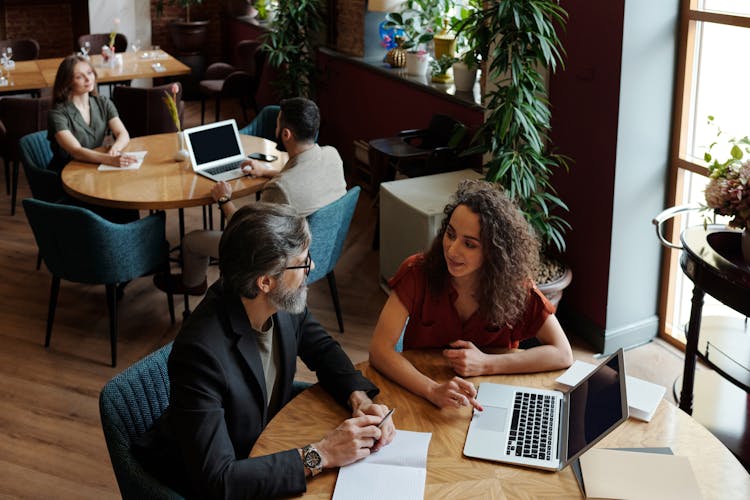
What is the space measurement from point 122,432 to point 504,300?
120 cm

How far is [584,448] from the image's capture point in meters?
2.03

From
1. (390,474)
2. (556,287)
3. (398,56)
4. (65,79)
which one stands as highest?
(398,56)

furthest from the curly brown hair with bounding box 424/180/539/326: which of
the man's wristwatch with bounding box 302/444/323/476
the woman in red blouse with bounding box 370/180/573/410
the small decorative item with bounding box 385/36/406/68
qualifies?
the small decorative item with bounding box 385/36/406/68

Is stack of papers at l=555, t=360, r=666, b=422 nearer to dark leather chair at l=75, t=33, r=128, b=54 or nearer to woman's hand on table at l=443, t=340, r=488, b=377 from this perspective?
woman's hand on table at l=443, t=340, r=488, b=377

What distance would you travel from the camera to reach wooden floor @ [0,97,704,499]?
3.55m

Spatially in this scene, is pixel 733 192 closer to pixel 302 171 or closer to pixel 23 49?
pixel 302 171

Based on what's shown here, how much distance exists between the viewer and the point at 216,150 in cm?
474

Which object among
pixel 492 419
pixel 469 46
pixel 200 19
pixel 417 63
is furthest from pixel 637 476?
pixel 200 19

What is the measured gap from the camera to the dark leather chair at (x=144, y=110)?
21.3 ft

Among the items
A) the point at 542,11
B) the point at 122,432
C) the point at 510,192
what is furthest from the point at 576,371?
the point at 542,11

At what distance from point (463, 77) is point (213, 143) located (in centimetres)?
184

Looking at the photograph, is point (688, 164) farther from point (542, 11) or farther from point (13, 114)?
point (13, 114)

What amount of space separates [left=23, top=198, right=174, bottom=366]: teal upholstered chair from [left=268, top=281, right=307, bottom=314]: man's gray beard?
79.9 inches

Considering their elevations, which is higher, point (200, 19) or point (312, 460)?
point (200, 19)
